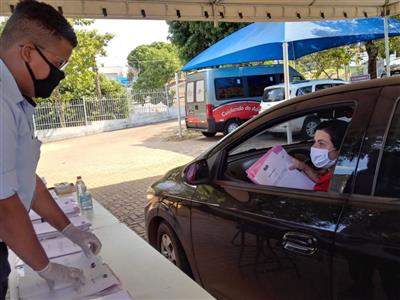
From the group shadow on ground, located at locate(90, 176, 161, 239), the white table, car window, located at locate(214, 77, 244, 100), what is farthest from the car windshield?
the white table

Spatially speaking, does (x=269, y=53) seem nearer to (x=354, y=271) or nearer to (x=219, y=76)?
(x=219, y=76)

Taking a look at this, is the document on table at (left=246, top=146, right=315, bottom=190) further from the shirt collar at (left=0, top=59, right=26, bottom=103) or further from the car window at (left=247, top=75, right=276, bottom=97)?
the car window at (left=247, top=75, right=276, bottom=97)

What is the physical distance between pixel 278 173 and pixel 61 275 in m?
1.51

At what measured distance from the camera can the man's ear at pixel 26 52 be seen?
1467 mm

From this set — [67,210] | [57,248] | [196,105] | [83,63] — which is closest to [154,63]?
[83,63]

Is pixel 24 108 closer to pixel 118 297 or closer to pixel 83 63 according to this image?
pixel 118 297

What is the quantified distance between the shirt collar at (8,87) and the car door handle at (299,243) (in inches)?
54.0

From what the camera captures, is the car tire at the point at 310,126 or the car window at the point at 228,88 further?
the car window at the point at 228,88

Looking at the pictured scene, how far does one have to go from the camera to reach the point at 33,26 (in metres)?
1.48

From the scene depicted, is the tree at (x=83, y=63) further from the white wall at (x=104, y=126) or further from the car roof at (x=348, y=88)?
the car roof at (x=348, y=88)

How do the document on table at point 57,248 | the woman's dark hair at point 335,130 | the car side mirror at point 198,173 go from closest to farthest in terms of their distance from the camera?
1. the document on table at point 57,248
2. the woman's dark hair at point 335,130
3. the car side mirror at point 198,173

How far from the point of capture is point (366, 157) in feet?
6.22

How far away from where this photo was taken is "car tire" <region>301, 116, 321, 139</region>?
272 centimetres

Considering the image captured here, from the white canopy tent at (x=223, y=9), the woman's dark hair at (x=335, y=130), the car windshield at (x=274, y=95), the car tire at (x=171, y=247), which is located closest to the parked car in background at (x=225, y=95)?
the car windshield at (x=274, y=95)
